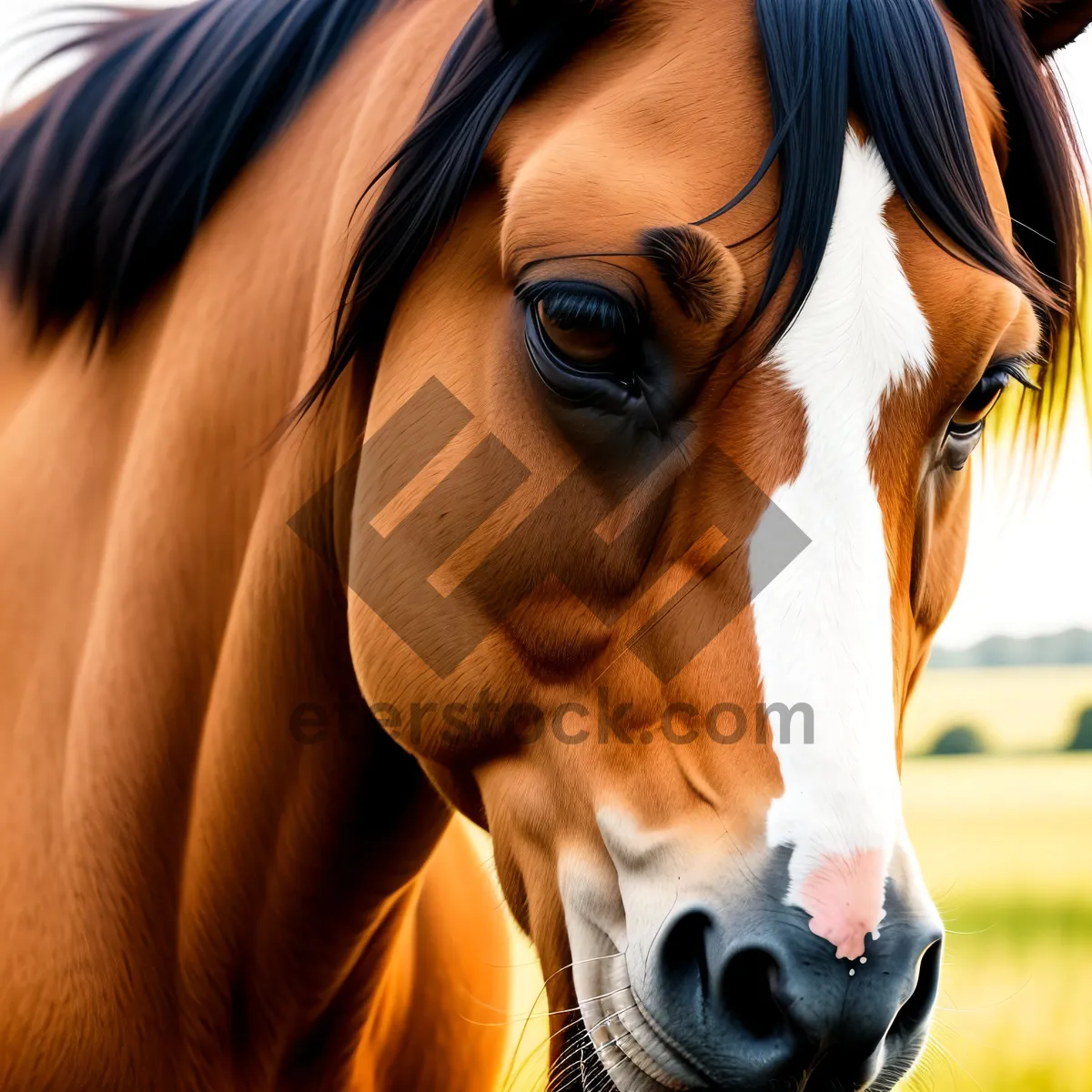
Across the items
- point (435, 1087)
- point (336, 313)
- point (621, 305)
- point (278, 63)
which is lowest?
point (435, 1087)

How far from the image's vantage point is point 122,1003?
1.65m

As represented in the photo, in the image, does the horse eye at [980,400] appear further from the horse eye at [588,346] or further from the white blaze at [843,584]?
the horse eye at [588,346]

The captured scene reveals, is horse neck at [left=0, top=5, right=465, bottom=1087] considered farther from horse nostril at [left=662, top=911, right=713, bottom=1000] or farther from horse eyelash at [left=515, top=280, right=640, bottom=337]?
horse nostril at [left=662, top=911, right=713, bottom=1000]

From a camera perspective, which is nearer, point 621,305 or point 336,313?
point 621,305

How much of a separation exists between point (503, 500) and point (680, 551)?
25 centimetres

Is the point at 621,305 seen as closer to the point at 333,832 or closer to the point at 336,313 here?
the point at 336,313

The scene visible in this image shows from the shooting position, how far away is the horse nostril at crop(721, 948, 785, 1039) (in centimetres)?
111

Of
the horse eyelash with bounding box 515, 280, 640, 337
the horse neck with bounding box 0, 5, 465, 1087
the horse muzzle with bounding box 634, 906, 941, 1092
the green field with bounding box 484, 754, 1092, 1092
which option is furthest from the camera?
the green field with bounding box 484, 754, 1092, 1092

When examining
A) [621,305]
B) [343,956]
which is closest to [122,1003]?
[343,956]

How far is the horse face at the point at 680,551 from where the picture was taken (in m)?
1.12

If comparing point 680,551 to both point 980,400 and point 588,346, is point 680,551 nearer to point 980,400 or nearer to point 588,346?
point 588,346

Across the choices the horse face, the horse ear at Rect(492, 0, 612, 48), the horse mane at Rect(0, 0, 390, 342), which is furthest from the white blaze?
the horse mane at Rect(0, 0, 390, 342)

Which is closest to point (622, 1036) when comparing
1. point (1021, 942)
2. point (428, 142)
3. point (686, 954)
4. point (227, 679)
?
point (686, 954)

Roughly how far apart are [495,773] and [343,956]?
56cm
